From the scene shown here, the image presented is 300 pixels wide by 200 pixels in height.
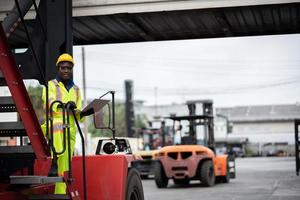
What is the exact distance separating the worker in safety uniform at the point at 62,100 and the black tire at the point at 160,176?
1423cm

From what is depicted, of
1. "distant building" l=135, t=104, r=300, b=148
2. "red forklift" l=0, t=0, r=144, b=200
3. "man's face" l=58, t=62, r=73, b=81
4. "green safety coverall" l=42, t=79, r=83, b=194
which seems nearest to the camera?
"red forklift" l=0, t=0, r=144, b=200

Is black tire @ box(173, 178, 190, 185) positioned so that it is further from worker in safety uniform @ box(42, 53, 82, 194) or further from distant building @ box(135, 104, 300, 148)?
distant building @ box(135, 104, 300, 148)

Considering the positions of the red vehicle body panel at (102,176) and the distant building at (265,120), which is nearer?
the red vehicle body panel at (102,176)

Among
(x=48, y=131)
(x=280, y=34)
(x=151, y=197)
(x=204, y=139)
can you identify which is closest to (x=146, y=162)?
(x=204, y=139)

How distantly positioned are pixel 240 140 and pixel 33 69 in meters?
72.7

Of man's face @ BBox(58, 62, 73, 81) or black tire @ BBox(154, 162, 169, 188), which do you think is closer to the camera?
man's face @ BBox(58, 62, 73, 81)

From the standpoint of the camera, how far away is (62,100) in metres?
6.51

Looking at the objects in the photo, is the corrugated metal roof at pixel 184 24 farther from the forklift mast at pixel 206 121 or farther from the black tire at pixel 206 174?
the forklift mast at pixel 206 121

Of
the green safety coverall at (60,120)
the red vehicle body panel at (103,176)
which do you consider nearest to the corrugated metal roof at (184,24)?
the green safety coverall at (60,120)

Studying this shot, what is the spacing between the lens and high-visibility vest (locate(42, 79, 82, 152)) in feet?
20.7

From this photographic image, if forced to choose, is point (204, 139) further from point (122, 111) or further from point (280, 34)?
point (122, 111)

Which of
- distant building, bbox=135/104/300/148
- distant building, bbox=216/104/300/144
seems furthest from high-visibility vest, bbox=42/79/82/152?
distant building, bbox=216/104/300/144

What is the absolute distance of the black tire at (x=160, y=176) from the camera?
816 inches

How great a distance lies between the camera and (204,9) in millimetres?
10422
